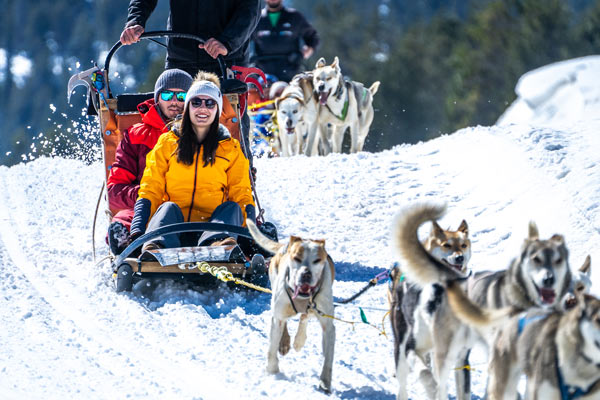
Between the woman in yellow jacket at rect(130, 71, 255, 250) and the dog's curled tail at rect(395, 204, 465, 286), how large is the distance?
78.5 inches

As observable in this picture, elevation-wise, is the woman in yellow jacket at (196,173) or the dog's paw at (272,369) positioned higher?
the woman in yellow jacket at (196,173)

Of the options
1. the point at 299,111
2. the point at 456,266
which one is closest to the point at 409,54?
the point at 299,111

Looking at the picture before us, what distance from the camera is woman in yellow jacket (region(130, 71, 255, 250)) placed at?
4.80m

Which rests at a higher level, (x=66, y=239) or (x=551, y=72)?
(x=551, y=72)

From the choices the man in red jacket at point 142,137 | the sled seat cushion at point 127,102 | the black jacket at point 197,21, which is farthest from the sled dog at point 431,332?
the black jacket at point 197,21

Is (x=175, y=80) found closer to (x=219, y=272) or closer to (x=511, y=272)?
(x=219, y=272)

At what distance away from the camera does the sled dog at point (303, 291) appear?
11.0 feet

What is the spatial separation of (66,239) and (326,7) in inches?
1143

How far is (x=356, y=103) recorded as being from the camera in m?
10.4

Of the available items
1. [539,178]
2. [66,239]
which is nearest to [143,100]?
[66,239]

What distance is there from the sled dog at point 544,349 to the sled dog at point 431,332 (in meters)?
0.26

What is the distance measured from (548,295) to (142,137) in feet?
10.3

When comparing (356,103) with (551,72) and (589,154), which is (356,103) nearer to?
(589,154)

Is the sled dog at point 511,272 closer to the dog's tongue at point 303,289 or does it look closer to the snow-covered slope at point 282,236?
the dog's tongue at point 303,289
